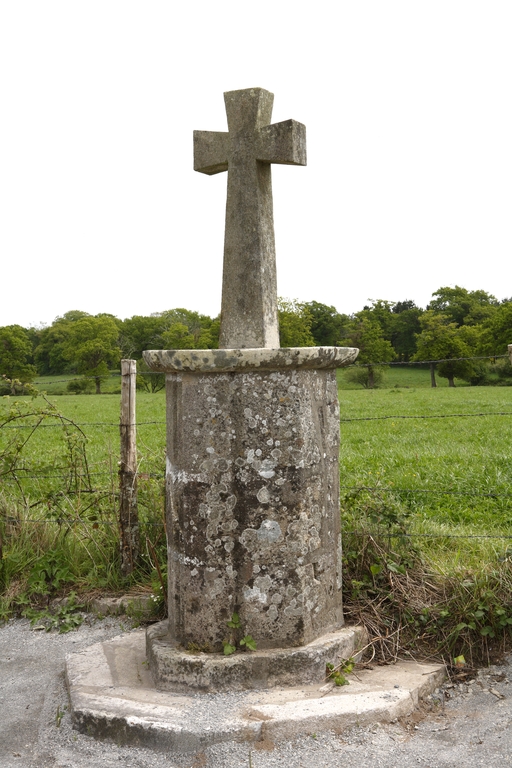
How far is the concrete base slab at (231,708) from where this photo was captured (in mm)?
3404

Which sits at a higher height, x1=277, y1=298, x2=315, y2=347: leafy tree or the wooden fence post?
x1=277, y1=298, x2=315, y2=347: leafy tree

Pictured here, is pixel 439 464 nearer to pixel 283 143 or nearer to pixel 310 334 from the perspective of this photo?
pixel 283 143

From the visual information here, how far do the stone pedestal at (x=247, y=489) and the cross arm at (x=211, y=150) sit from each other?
1.47 meters

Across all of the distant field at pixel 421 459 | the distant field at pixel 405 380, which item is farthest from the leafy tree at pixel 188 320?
the distant field at pixel 421 459

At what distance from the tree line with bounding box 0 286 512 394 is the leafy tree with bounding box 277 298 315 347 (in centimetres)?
8

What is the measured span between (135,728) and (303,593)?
1151 millimetres

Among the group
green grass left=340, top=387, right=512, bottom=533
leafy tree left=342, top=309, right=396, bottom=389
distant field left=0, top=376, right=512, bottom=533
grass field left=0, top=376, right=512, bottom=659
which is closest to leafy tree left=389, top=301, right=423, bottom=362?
leafy tree left=342, top=309, right=396, bottom=389

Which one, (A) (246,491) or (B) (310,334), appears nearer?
(A) (246,491)

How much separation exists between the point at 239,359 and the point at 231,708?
73.9 inches

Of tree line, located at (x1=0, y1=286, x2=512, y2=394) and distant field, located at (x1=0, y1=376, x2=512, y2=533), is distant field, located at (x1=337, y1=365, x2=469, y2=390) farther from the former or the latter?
distant field, located at (x1=0, y1=376, x2=512, y2=533)

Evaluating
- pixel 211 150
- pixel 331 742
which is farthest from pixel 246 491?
pixel 211 150

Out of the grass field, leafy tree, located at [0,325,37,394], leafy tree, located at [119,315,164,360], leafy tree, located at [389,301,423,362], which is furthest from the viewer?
leafy tree, located at [0,325,37,394]

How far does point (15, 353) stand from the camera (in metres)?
66.2

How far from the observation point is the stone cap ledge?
375 centimetres
